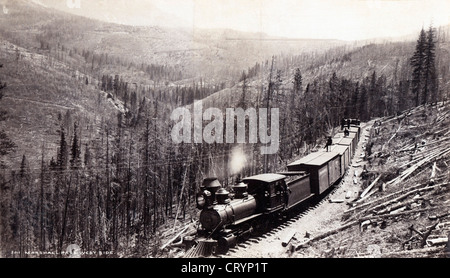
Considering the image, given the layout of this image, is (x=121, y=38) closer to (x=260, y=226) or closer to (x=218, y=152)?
(x=218, y=152)

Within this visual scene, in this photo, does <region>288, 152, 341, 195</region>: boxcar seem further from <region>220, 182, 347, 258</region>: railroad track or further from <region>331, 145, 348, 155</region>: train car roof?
<region>331, 145, 348, 155</region>: train car roof

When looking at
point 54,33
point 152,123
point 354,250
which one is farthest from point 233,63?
point 354,250

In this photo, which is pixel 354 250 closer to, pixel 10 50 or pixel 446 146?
pixel 446 146

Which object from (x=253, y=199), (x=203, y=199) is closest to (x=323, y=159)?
(x=253, y=199)

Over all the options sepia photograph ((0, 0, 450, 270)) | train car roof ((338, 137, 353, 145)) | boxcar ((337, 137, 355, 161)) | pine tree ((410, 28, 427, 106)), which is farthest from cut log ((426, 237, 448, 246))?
pine tree ((410, 28, 427, 106))

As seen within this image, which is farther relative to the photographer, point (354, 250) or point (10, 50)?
point (10, 50)

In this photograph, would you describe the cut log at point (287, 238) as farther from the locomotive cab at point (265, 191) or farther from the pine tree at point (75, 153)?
the pine tree at point (75, 153)
